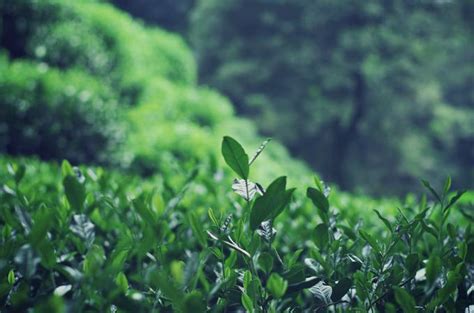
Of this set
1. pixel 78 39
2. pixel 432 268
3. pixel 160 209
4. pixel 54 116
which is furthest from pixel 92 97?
pixel 432 268

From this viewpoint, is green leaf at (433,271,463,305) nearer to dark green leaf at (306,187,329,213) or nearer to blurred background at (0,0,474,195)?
dark green leaf at (306,187,329,213)

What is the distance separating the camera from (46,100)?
4.98 meters

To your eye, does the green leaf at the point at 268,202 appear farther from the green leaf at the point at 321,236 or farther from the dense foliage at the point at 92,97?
the dense foliage at the point at 92,97

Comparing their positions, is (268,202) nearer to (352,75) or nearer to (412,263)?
(412,263)

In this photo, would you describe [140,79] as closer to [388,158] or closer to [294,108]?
[294,108]

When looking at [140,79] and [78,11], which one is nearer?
[78,11]

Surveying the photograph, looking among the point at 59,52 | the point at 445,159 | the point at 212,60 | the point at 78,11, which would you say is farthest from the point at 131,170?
the point at 445,159

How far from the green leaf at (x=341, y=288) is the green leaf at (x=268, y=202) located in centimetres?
18

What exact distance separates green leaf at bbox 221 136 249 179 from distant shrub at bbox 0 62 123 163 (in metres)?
4.57

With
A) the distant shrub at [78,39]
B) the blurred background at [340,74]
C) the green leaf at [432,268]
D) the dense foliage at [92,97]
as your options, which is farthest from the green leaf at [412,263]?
the blurred background at [340,74]

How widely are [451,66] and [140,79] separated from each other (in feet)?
49.1

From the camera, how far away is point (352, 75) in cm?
1667

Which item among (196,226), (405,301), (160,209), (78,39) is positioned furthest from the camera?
(78,39)

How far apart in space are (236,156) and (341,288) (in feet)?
0.98
